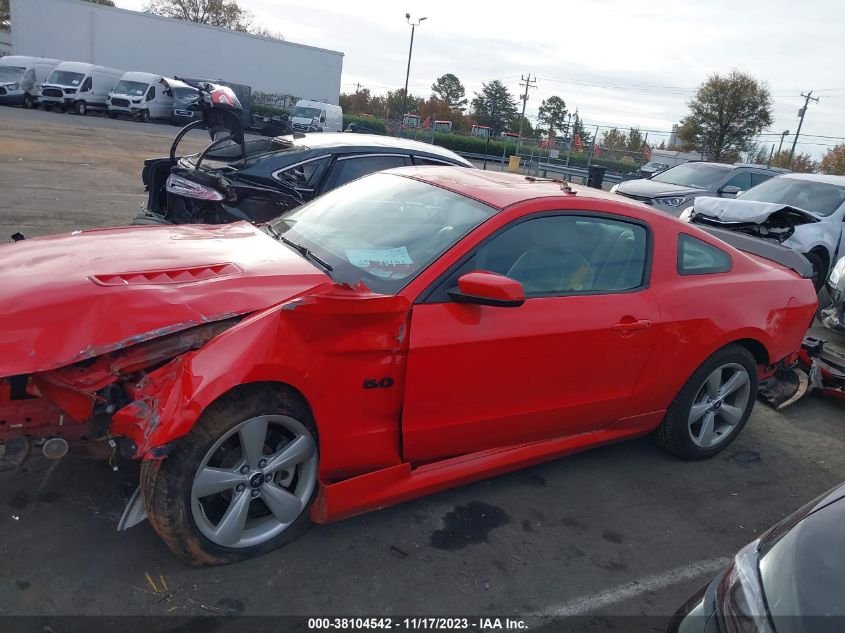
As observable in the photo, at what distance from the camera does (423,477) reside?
10.0ft

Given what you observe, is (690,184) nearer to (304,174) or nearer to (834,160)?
(304,174)

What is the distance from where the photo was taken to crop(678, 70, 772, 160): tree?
3212 centimetres

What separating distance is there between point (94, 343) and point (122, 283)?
1.15 ft

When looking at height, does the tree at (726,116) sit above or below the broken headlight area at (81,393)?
above

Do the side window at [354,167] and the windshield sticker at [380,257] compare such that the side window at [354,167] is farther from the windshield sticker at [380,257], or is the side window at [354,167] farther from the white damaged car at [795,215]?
the white damaged car at [795,215]

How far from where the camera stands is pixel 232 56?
3975cm

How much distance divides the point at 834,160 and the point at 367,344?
170 feet

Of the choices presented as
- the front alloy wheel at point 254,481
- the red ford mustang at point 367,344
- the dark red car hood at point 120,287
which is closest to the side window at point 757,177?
the red ford mustang at point 367,344

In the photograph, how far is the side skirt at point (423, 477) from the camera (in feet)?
9.29

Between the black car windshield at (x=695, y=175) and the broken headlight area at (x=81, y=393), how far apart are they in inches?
460

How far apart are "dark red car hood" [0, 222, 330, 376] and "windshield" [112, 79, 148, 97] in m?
29.3

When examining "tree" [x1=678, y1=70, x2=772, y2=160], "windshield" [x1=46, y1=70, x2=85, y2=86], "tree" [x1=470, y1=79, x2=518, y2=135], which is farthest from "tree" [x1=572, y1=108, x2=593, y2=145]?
"tree" [x1=470, y1=79, x2=518, y2=135]

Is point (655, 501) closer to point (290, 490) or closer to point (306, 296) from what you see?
point (290, 490)

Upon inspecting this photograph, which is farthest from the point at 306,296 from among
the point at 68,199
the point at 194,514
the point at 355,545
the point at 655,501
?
the point at 68,199
